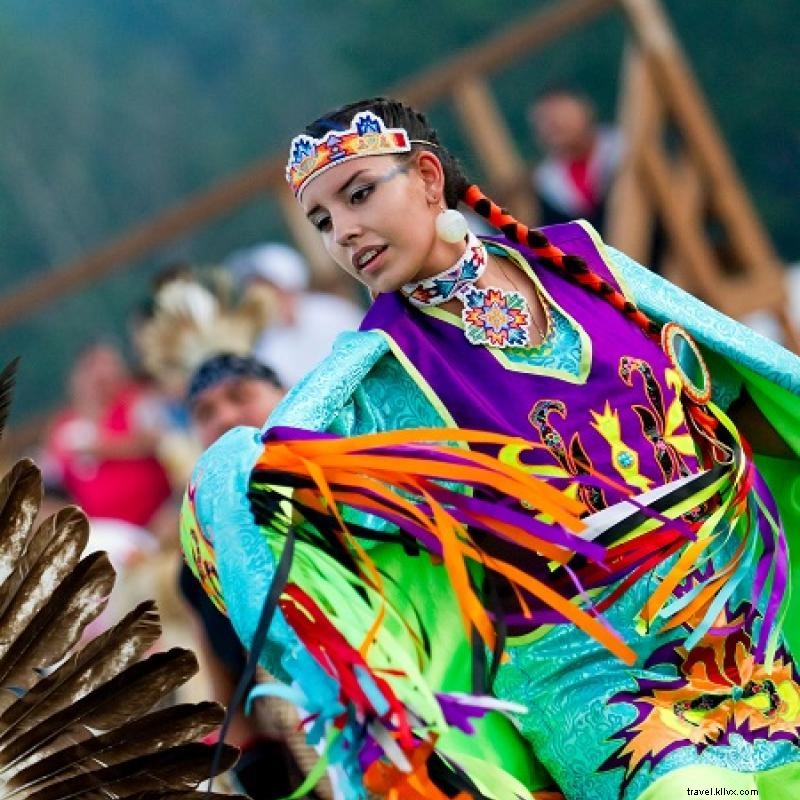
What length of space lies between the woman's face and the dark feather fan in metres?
0.57

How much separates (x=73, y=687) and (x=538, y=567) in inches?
28.2

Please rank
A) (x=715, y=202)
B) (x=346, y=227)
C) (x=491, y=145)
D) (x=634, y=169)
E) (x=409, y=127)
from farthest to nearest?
(x=491, y=145) < (x=715, y=202) < (x=634, y=169) < (x=409, y=127) < (x=346, y=227)

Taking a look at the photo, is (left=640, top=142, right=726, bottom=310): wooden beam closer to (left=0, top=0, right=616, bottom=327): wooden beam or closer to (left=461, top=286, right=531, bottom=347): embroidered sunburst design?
(left=0, top=0, right=616, bottom=327): wooden beam

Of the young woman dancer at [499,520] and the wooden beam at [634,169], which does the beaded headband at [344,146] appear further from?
the wooden beam at [634,169]

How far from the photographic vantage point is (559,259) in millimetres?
2932

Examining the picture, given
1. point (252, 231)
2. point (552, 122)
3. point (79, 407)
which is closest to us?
point (552, 122)

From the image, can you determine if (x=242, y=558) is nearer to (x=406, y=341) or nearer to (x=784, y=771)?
(x=406, y=341)

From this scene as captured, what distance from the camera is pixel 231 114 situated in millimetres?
16219

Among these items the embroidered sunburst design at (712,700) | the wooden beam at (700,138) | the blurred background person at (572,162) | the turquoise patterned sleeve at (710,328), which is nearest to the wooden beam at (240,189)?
the wooden beam at (700,138)

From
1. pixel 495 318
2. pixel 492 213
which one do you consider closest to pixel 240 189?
pixel 492 213

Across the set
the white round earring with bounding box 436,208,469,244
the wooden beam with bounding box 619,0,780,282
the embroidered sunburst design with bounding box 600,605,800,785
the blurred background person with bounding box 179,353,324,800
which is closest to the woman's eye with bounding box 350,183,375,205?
the white round earring with bounding box 436,208,469,244

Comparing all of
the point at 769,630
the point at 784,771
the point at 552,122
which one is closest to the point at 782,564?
the point at 769,630

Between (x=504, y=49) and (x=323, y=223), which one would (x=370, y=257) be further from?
(x=504, y=49)

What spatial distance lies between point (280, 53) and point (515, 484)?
13.7m
